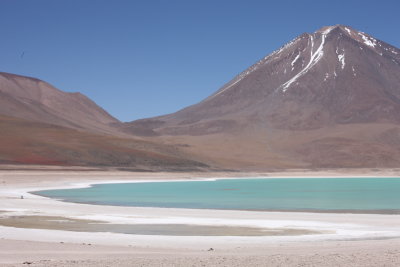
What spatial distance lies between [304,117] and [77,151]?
301 ft

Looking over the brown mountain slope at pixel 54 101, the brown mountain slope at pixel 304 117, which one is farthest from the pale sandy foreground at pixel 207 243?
the brown mountain slope at pixel 54 101

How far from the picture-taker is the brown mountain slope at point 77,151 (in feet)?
240

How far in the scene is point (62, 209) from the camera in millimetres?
24969

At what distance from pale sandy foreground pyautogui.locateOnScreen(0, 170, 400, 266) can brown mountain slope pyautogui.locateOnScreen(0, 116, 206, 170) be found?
153 feet

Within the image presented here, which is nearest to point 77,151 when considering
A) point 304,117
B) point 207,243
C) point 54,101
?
point 207,243

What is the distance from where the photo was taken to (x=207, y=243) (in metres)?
15.3

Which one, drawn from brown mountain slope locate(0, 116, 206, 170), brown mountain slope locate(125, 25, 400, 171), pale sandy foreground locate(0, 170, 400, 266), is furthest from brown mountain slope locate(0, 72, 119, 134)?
pale sandy foreground locate(0, 170, 400, 266)

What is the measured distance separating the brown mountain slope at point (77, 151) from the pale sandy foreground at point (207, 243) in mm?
46523

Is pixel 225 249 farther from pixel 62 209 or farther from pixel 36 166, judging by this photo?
pixel 36 166

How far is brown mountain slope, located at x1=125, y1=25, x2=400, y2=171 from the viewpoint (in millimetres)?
121625

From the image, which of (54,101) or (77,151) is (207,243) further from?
(54,101)

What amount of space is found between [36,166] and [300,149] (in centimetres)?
7793

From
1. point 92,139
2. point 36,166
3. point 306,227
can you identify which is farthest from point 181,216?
point 92,139

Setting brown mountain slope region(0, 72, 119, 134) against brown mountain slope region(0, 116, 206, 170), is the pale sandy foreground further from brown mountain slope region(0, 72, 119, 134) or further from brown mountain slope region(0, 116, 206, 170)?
brown mountain slope region(0, 72, 119, 134)
